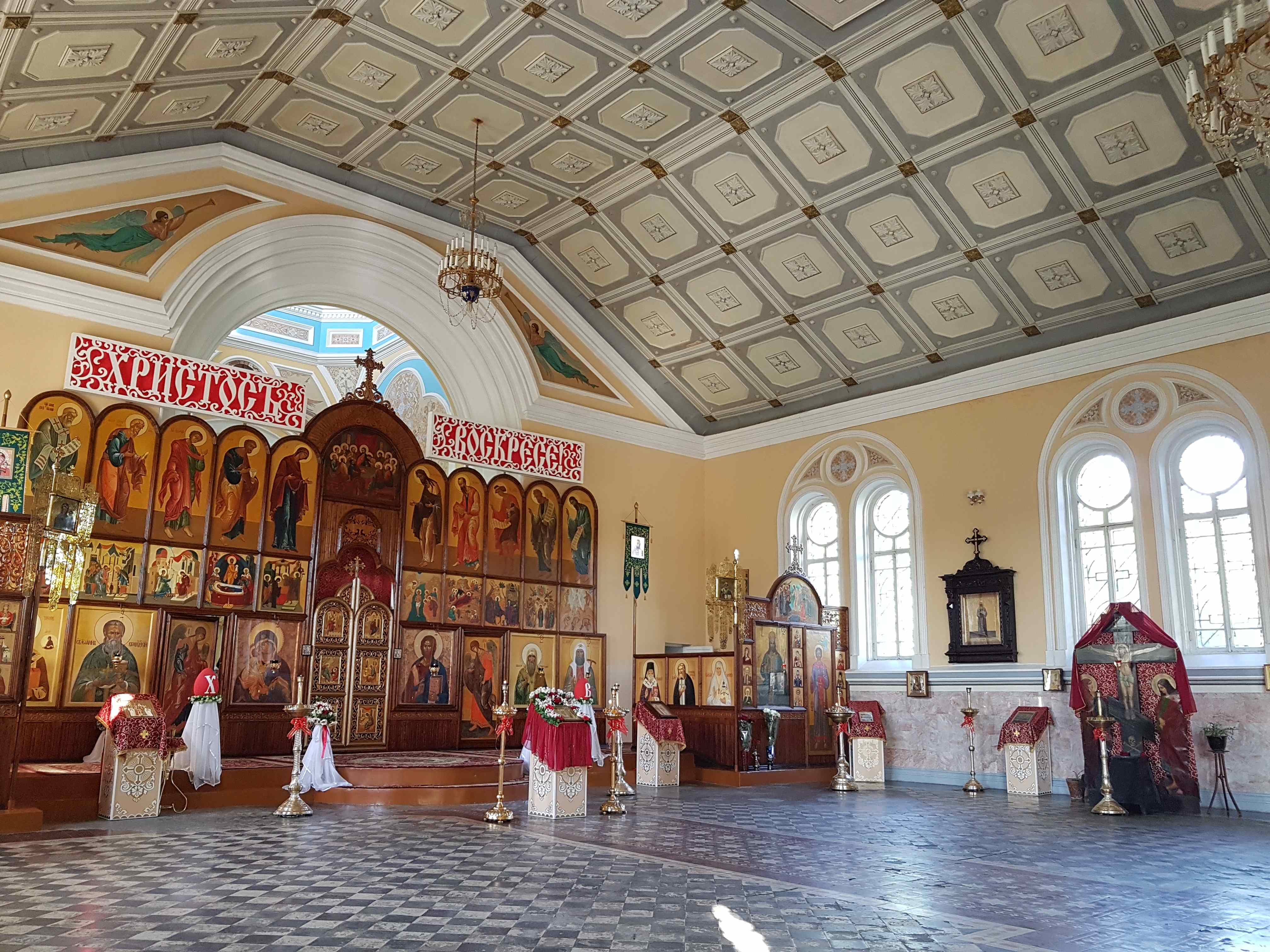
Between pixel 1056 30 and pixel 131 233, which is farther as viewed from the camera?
pixel 131 233

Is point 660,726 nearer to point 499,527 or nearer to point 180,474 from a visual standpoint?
point 499,527

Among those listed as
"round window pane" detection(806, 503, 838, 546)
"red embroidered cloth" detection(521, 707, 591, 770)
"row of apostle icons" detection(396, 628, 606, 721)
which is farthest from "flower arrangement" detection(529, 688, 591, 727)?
"round window pane" detection(806, 503, 838, 546)

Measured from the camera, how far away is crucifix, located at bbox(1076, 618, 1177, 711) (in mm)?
12391

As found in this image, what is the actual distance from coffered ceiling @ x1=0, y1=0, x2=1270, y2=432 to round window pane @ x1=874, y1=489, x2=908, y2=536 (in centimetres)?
179

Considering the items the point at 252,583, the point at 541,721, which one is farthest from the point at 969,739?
the point at 252,583

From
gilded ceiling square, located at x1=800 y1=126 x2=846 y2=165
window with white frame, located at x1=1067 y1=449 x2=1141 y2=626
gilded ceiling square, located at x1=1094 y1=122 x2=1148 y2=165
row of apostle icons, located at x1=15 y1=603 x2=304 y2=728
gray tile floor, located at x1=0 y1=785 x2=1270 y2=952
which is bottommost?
gray tile floor, located at x1=0 y1=785 x2=1270 y2=952

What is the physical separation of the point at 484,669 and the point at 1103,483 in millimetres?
9535

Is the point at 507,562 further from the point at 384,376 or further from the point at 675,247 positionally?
the point at 384,376

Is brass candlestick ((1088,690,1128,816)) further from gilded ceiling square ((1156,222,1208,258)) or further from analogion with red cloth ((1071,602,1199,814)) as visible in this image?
gilded ceiling square ((1156,222,1208,258))

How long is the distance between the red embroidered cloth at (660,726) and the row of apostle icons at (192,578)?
4.96 metres

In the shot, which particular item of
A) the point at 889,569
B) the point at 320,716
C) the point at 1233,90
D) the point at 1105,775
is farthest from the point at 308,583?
the point at 1233,90

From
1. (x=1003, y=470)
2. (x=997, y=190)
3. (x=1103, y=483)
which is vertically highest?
(x=997, y=190)

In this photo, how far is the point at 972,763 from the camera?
13.8m

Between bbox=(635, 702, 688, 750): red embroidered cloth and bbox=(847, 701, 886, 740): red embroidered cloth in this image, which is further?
bbox=(847, 701, 886, 740): red embroidered cloth
